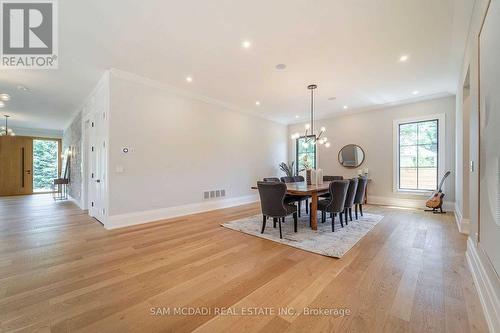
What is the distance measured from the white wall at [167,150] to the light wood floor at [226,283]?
986 millimetres

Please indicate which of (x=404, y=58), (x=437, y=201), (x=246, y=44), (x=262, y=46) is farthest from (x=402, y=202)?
(x=246, y=44)

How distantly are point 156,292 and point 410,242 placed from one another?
3.51 meters

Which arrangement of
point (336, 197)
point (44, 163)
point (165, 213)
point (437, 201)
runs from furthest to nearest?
point (44, 163) → point (437, 201) → point (165, 213) → point (336, 197)

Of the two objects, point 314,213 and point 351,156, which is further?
point 351,156

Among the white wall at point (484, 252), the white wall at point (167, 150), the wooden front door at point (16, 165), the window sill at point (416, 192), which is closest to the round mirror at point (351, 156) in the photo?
the window sill at point (416, 192)

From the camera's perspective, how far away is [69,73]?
402cm

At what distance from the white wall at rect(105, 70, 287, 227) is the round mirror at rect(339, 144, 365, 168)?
3124mm

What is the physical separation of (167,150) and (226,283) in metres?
3.47

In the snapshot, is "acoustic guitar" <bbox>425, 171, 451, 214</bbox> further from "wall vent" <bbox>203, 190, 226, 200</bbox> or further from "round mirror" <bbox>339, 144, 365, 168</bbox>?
"wall vent" <bbox>203, 190, 226, 200</bbox>

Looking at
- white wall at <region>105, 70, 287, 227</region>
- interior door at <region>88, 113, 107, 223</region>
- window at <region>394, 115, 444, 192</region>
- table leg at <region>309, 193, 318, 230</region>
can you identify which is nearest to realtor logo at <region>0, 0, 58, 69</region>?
white wall at <region>105, 70, 287, 227</region>

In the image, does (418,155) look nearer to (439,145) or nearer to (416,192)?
(439,145)

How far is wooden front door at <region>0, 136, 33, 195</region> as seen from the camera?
842 cm

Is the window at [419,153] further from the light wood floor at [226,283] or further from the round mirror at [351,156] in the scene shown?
the light wood floor at [226,283]

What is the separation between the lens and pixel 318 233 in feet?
11.6
